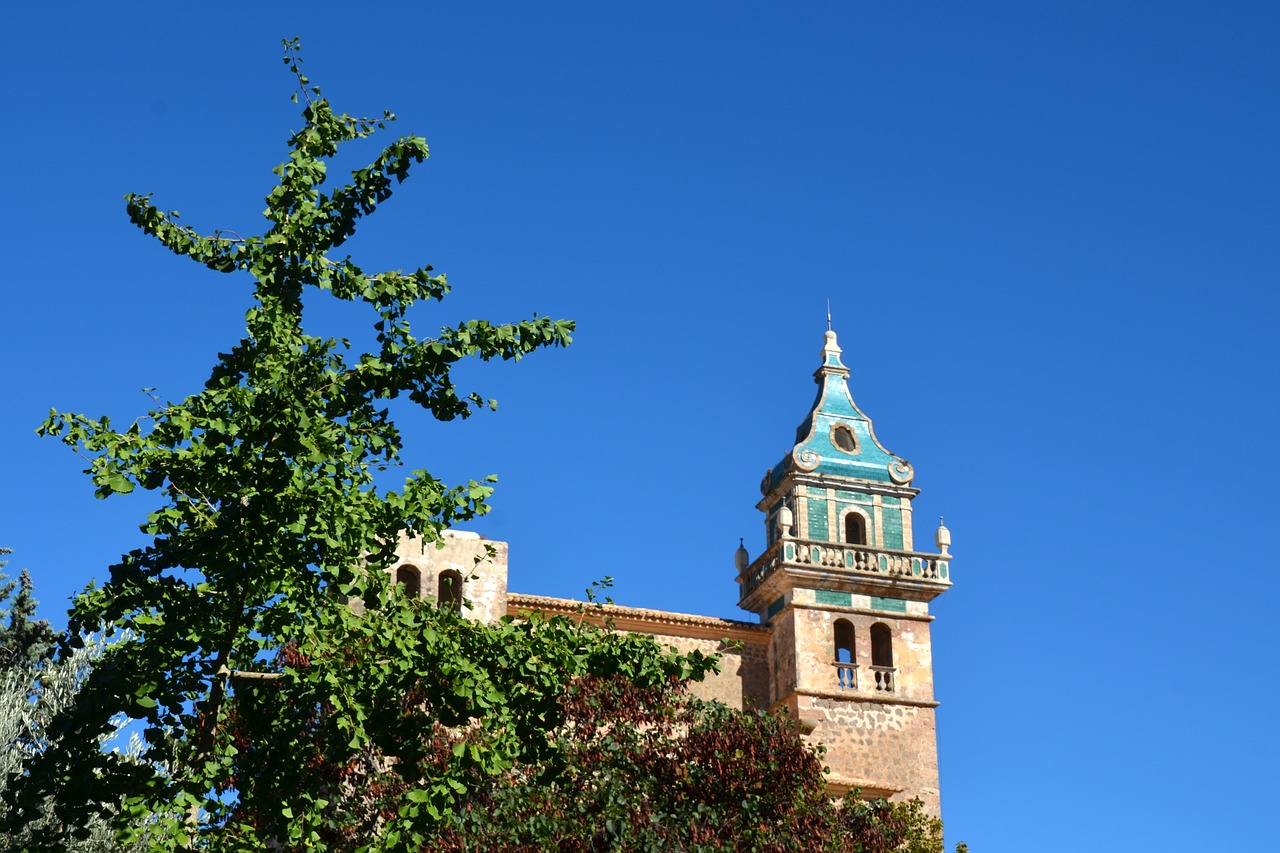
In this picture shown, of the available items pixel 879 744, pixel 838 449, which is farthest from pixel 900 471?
pixel 879 744

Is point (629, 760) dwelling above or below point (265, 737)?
above

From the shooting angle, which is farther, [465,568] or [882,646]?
[882,646]

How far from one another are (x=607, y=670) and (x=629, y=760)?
910cm

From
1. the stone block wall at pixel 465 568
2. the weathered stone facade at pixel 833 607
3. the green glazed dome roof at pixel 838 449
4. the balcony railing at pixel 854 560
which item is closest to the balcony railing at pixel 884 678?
the weathered stone facade at pixel 833 607

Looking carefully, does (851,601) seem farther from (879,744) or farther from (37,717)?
(37,717)

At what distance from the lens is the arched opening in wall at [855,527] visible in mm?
32938

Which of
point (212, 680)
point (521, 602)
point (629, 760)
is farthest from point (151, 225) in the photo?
point (521, 602)

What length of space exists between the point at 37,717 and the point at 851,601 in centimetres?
1709

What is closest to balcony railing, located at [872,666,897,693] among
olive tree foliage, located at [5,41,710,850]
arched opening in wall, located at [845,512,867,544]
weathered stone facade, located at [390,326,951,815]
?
weathered stone facade, located at [390,326,951,815]

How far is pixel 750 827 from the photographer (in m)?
19.4

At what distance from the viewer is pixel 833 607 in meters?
31.4

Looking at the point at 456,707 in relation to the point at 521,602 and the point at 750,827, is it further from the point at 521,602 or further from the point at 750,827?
the point at 521,602

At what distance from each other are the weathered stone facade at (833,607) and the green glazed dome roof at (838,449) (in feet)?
0.09

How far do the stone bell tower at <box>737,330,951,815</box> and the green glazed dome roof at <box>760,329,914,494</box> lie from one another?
21mm
